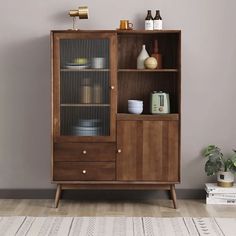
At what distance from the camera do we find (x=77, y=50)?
14.2ft

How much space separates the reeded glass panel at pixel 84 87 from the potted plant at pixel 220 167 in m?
0.76

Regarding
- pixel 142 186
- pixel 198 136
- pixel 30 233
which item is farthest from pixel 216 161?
pixel 30 233

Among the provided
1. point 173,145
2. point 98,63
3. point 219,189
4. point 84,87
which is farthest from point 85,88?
point 219,189

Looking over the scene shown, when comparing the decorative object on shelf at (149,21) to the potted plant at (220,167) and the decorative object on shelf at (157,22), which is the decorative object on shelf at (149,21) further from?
the potted plant at (220,167)

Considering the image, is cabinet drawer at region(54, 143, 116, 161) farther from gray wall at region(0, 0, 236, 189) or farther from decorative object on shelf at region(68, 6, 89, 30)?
decorative object on shelf at region(68, 6, 89, 30)

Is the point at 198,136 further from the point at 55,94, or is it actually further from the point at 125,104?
the point at 55,94

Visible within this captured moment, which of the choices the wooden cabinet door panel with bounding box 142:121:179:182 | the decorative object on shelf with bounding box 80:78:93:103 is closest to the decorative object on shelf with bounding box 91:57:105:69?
the decorative object on shelf with bounding box 80:78:93:103

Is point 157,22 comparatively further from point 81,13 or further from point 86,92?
point 86,92

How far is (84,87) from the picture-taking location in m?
4.36

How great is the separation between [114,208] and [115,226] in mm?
492

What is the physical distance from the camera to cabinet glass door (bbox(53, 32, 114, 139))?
4.33 m

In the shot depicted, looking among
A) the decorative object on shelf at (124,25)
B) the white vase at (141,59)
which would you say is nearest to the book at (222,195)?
the white vase at (141,59)

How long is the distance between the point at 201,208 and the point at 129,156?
1.96 feet

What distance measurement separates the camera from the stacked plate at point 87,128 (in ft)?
14.3
